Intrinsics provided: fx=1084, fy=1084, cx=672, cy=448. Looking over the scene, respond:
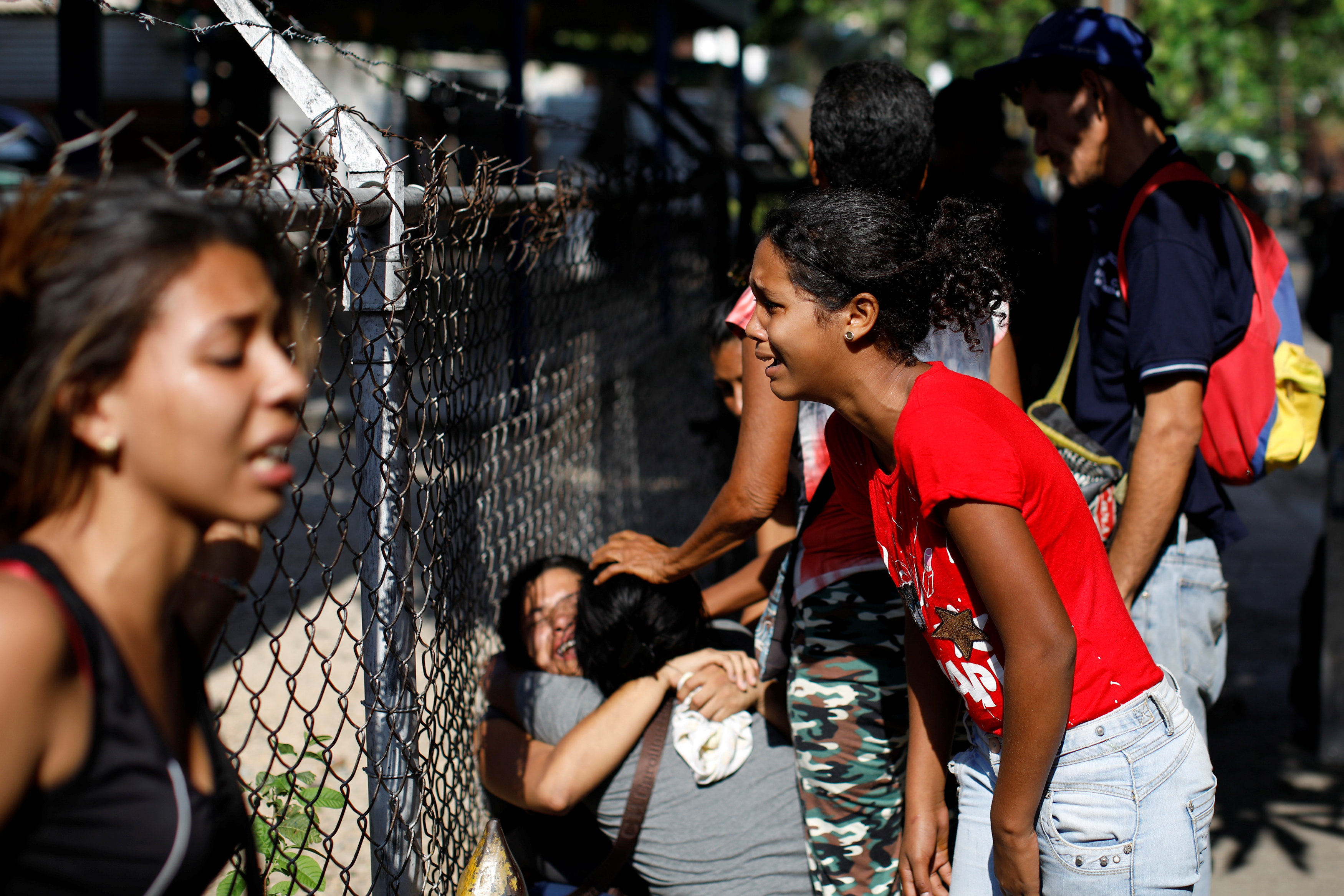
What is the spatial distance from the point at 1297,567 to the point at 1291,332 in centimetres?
431

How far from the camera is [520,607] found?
8.82 feet

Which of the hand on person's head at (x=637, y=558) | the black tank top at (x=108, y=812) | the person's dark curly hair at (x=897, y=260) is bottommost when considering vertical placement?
the black tank top at (x=108, y=812)

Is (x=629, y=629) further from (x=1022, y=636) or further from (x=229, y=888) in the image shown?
(x=1022, y=636)

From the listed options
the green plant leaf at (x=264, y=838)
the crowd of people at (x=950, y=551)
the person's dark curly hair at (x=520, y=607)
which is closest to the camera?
the crowd of people at (x=950, y=551)

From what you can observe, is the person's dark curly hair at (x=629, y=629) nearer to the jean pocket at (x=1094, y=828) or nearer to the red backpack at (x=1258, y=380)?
the jean pocket at (x=1094, y=828)

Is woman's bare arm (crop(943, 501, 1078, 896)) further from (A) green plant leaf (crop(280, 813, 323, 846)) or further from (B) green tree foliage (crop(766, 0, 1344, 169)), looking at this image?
(B) green tree foliage (crop(766, 0, 1344, 169))

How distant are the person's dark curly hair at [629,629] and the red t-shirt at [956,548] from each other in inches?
31.1

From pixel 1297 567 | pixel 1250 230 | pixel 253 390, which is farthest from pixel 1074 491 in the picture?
pixel 1297 567

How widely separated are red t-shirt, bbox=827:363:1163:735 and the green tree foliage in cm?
422

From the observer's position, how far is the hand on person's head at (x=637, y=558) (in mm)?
2506

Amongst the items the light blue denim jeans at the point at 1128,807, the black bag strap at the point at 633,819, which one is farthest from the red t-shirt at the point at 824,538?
the light blue denim jeans at the point at 1128,807

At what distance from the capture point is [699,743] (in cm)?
242

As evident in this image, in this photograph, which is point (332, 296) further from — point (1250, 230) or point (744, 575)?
point (1250, 230)

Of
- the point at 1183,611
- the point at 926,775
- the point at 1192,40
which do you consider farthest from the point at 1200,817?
the point at 1192,40
